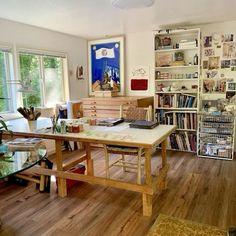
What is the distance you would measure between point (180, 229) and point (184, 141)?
2.38m

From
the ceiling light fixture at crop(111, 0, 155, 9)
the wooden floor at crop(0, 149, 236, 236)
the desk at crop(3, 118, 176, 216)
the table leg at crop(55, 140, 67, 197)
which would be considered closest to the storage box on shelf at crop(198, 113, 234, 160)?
the wooden floor at crop(0, 149, 236, 236)

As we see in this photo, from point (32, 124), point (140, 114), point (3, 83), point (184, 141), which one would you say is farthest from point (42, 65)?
point (184, 141)

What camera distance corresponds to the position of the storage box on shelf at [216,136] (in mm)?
3797

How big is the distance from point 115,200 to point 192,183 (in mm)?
1029

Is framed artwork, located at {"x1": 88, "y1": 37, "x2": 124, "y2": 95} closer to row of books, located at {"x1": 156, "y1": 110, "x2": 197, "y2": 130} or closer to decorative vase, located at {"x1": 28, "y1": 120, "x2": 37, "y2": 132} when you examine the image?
row of books, located at {"x1": 156, "y1": 110, "x2": 197, "y2": 130}

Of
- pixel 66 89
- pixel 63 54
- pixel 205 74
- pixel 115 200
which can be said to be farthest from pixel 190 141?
pixel 63 54

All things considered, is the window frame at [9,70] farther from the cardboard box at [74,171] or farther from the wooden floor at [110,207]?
the cardboard box at [74,171]

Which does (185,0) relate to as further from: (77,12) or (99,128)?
(99,128)

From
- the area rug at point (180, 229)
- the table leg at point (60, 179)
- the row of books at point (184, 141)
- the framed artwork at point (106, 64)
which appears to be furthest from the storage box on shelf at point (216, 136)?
the table leg at point (60, 179)

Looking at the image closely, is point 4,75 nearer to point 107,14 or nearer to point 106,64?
point 107,14

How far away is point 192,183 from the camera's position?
299cm

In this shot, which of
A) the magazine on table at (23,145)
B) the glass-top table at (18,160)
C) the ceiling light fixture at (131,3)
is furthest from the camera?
the ceiling light fixture at (131,3)

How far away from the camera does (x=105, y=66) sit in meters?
5.09

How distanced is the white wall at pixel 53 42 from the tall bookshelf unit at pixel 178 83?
1.65 meters
